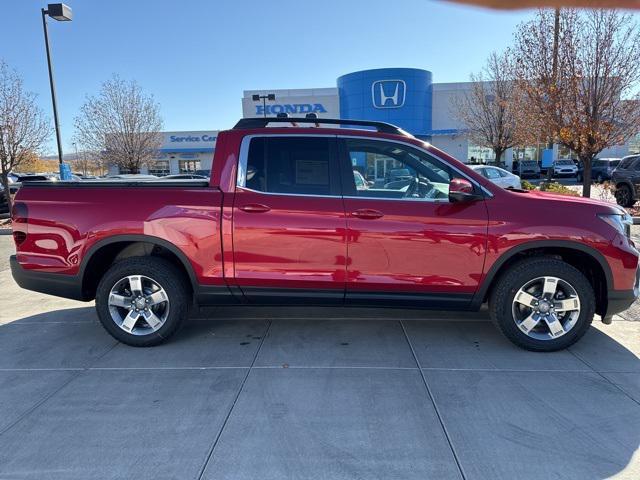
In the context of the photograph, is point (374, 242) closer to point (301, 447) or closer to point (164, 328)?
point (301, 447)

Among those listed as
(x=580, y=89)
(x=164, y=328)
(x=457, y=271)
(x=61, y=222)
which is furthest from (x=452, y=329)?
(x=580, y=89)

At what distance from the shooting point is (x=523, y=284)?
151 inches

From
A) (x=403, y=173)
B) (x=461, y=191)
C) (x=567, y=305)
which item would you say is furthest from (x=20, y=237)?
(x=567, y=305)

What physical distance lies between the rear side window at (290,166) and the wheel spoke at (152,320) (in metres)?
1.48

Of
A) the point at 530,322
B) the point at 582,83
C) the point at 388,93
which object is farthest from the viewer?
the point at 388,93

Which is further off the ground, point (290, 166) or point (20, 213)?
point (290, 166)

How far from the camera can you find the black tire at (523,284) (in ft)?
12.5

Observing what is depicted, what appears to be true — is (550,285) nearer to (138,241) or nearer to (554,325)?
(554,325)

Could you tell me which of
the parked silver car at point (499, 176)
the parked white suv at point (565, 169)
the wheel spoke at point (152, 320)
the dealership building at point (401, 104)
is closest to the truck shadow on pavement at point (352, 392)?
the wheel spoke at point (152, 320)

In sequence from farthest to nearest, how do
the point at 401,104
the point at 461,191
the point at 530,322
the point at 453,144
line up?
1. the point at 453,144
2. the point at 401,104
3. the point at 530,322
4. the point at 461,191

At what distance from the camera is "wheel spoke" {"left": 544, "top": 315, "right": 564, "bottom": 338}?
387 centimetres

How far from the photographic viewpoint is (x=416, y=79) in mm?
33000

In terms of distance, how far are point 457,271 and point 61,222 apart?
11.7 ft

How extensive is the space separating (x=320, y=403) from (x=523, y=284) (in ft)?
6.69
